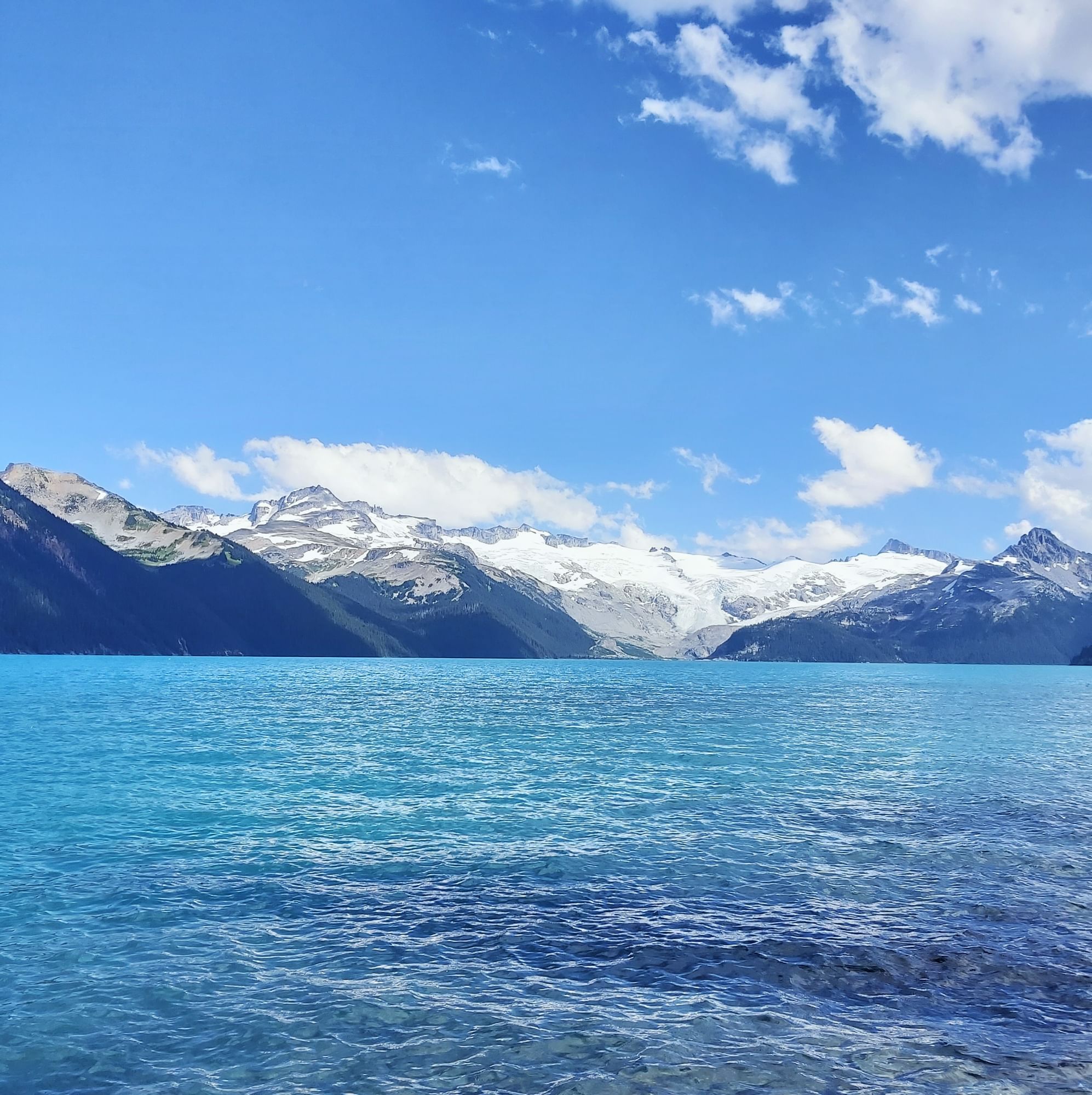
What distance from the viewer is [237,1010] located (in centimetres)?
2408

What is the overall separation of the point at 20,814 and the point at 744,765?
56322 millimetres

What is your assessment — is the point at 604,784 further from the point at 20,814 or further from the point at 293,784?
the point at 20,814

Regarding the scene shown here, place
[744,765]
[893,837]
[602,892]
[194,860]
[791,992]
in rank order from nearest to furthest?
[791,992], [602,892], [194,860], [893,837], [744,765]

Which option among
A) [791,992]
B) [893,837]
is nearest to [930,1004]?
[791,992]

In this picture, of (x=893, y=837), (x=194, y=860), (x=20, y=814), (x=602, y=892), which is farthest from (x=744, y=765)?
(x=20, y=814)

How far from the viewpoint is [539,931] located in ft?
102

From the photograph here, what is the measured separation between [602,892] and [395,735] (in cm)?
6979

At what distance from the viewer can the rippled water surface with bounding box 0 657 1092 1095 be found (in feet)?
70.8

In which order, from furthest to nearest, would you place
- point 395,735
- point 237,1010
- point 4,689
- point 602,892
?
point 4,689 < point 395,735 < point 602,892 < point 237,1010

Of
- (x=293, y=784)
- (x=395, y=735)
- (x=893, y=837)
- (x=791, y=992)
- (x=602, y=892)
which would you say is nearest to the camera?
(x=791, y=992)

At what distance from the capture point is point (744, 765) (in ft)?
254

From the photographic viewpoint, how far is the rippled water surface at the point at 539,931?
2158cm

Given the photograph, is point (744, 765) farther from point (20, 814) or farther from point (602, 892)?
point (20, 814)

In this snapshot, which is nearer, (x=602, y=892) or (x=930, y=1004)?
(x=930, y=1004)
